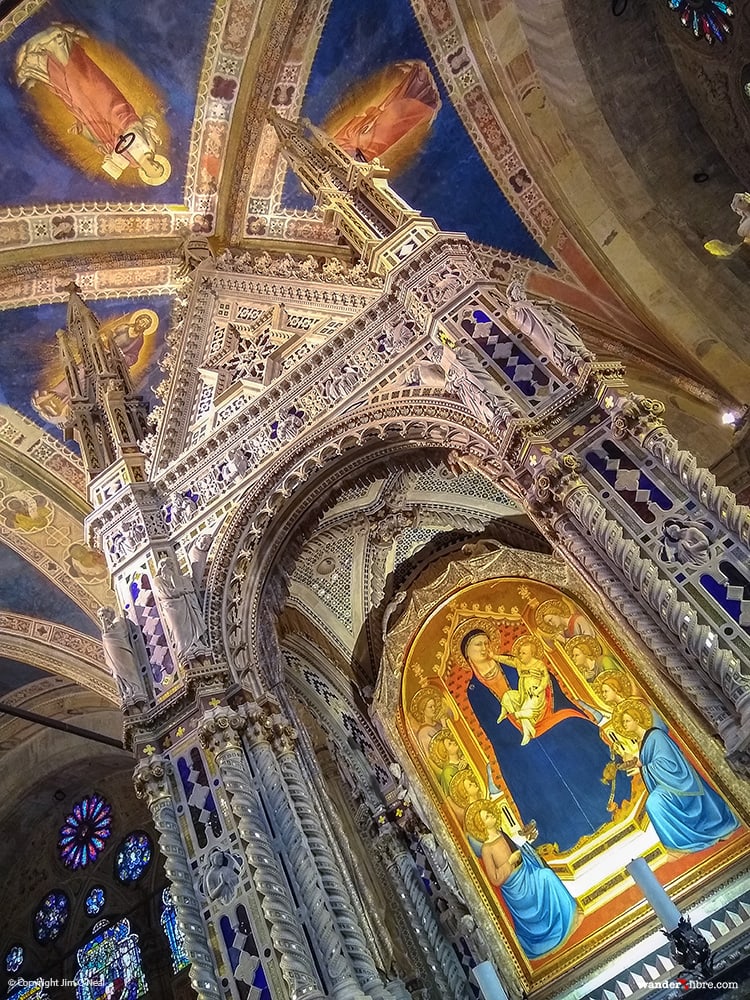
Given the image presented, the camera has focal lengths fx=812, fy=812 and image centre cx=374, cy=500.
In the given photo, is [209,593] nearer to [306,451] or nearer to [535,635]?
[306,451]

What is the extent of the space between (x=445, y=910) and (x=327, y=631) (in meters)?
3.19

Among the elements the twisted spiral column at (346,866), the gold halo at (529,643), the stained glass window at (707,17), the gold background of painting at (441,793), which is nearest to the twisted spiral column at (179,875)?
the twisted spiral column at (346,866)

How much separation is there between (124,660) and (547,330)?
4.22 metres

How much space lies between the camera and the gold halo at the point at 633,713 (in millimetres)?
8480

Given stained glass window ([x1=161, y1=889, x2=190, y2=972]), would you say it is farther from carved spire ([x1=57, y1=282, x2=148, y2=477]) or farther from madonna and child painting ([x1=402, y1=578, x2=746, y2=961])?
carved spire ([x1=57, y1=282, x2=148, y2=477])

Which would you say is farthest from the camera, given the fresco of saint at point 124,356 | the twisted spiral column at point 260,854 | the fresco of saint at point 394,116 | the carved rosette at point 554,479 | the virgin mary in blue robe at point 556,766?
the fresco of saint at point 124,356

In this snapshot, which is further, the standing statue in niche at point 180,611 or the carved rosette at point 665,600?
the standing statue in niche at point 180,611

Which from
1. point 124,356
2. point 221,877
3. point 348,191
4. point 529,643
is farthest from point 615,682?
point 124,356

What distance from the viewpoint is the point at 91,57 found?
862 cm

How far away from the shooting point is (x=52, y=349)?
401 inches

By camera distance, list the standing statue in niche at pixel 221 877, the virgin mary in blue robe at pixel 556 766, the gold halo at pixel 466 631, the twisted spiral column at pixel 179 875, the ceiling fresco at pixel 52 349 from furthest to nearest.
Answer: the ceiling fresco at pixel 52 349
the gold halo at pixel 466 631
the virgin mary in blue robe at pixel 556 766
the standing statue in niche at pixel 221 877
the twisted spiral column at pixel 179 875

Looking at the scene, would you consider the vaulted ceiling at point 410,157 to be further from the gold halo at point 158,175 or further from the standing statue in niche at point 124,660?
the standing statue in niche at point 124,660

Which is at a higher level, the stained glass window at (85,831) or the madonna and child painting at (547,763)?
the stained glass window at (85,831)

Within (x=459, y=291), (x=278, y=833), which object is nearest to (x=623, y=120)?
(x=459, y=291)
